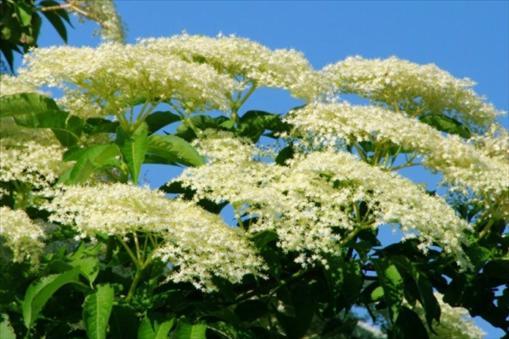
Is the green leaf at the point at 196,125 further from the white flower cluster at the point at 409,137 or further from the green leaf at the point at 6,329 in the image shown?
the green leaf at the point at 6,329

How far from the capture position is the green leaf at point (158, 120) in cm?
539

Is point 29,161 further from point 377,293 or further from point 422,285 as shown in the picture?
point 422,285

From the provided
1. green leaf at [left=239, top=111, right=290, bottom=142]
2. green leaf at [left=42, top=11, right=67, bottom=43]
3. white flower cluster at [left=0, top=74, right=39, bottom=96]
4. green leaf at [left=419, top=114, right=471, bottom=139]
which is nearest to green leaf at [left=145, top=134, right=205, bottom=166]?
green leaf at [left=239, top=111, right=290, bottom=142]

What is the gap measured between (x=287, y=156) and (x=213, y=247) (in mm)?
1220

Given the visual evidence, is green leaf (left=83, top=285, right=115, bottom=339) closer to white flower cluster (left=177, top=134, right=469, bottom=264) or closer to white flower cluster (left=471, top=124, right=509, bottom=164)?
white flower cluster (left=177, top=134, right=469, bottom=264)

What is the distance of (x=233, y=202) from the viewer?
181 inches

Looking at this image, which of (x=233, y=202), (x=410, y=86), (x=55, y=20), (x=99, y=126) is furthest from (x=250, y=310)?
(x=55, y=20)

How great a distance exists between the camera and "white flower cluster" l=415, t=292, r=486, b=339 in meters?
6.04

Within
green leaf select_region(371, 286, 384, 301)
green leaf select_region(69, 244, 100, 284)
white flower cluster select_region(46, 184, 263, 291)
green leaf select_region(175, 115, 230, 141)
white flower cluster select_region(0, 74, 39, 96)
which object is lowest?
green leaf select_region(69, 244, 100, 284)

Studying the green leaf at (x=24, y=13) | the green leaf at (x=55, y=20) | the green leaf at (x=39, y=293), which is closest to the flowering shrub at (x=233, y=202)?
the green leaf at (x=39, y=293)

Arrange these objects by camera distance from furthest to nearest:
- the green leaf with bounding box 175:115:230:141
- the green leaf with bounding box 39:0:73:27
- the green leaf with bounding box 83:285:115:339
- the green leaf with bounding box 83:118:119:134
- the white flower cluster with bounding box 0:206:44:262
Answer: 1. the green leaf with bounding box 39:0:73:27
2. the green leaf with bounding box 175:115:230:141
3. the green leaf with bounding box 83:118:119:134
4. the white flower cluster with bounding box 0:206:44:262
5. the green leaf with bounding box 83:285:115:339

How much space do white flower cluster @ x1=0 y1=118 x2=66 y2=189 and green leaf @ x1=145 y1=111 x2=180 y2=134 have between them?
1.51 ft

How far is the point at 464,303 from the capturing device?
5520mm

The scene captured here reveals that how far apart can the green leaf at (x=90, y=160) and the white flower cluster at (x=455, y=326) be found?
221cm
